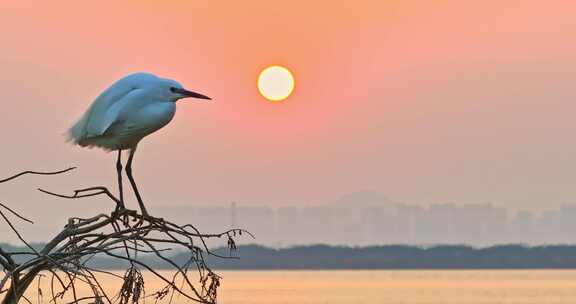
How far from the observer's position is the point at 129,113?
5.87 m

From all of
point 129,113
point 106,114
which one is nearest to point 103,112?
point 106,114

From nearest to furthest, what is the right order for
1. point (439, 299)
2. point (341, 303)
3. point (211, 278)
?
point (211, 278), point (341, 303), point (439, 299)

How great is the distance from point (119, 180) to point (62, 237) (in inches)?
86.7

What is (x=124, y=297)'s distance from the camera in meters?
3.81

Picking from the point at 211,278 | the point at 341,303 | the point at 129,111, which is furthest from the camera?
the point at 341,303

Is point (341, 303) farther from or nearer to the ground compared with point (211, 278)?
farther from the ground

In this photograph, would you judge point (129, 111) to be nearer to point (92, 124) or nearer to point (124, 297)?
point (92, 124)

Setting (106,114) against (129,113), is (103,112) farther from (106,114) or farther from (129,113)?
(129,113)

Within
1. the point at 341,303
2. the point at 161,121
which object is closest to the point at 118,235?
the point at 161,121

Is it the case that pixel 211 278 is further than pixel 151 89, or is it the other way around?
pixel 151 89

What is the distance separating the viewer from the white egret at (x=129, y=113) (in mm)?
5859

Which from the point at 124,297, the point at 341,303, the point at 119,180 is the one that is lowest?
the point at 124,297

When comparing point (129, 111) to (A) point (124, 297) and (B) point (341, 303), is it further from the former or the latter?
(B) point (341, 303)

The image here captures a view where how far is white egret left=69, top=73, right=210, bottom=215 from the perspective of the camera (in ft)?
19.2
